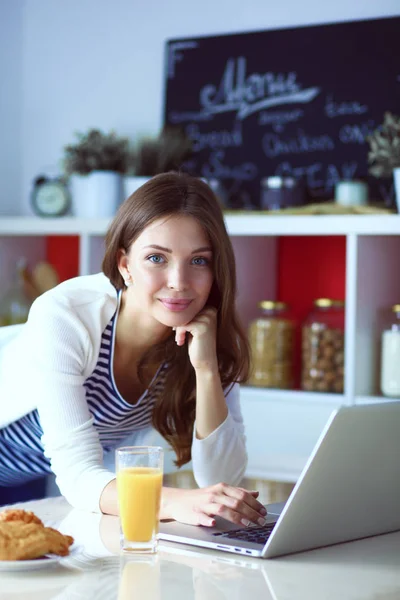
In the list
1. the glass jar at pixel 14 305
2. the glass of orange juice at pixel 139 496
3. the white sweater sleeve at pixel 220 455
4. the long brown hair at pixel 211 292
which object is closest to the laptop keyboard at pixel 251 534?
the glass of orange juice at pixel 139 496

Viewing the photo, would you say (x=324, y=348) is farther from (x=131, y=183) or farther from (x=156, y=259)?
(x=156, y=259)

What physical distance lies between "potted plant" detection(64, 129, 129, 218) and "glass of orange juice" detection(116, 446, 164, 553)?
2.01 meters

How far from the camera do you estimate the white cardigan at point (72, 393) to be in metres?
1.51

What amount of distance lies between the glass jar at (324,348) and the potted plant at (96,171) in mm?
786

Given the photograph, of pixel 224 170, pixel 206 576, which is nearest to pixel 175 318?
pixel 206 576

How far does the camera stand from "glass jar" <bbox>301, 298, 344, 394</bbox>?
2.82 meters

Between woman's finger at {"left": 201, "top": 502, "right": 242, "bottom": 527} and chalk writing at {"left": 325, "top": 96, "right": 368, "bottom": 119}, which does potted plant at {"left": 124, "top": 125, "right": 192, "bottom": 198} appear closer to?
chalk writing at {"left": 325, "top": 96, "right": 368, "bottom": 119}

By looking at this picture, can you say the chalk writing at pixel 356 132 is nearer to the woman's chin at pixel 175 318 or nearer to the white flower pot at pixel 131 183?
the white flower pot at pixel 131 183

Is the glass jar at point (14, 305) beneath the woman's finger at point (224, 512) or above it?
above

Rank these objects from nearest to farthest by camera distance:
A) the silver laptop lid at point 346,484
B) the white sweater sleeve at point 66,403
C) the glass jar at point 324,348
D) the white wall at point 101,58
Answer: the silver laptop lid at point 346,484, the white sweater sleeve at point 66,403, the glass jar at point 324,348, the white wall at point 101,58

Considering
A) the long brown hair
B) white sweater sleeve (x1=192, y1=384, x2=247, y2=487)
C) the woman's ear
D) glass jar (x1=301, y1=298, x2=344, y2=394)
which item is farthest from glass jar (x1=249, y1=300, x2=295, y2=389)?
the woman's ear

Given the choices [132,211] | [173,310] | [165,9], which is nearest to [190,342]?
[173,310]

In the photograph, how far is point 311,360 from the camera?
2855 millimetres

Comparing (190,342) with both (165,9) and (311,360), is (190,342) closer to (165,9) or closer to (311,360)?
(311,360)
